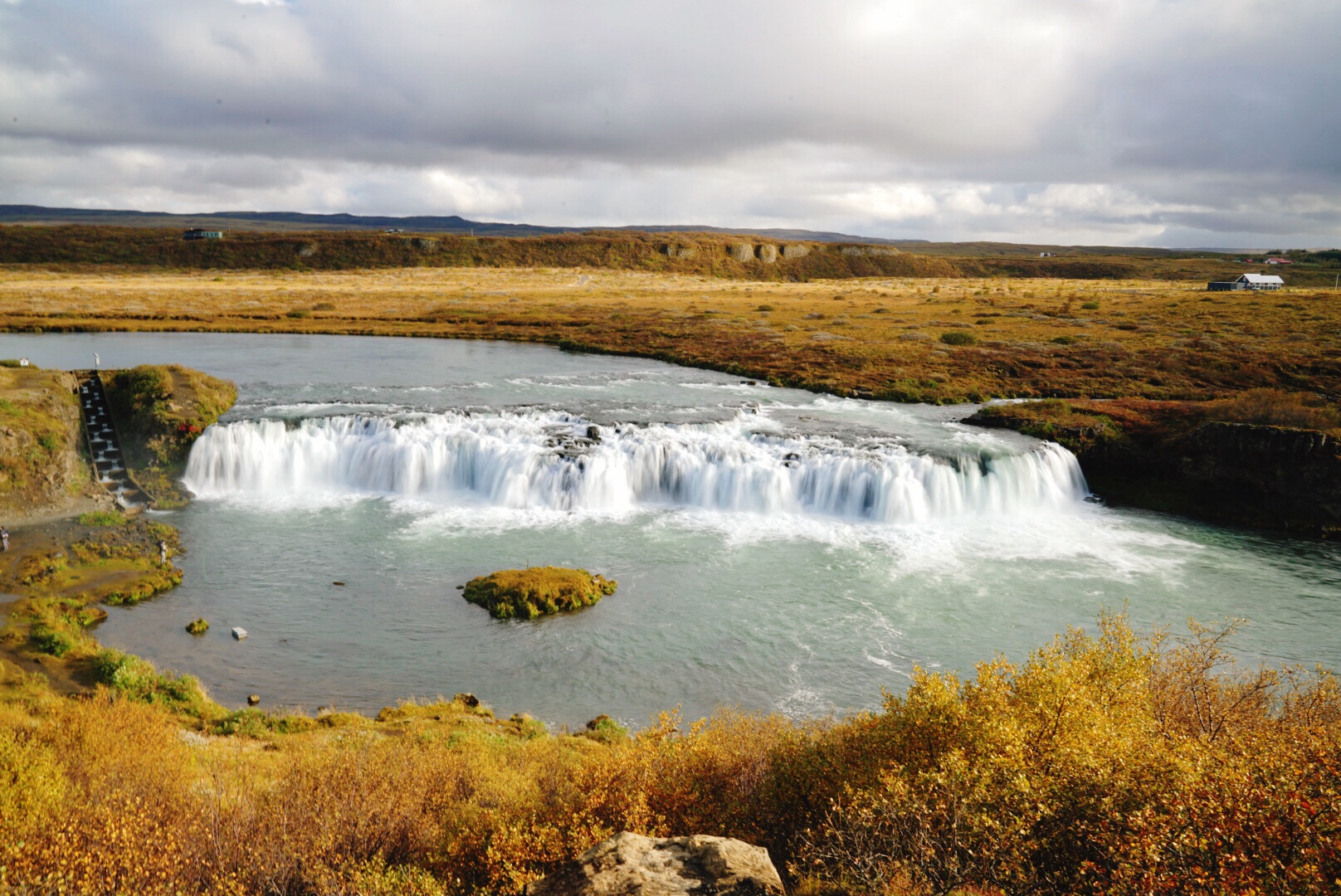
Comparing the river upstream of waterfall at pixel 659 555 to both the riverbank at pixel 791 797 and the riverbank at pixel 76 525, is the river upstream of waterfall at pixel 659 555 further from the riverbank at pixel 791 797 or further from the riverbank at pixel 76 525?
the riverbank at pixel 791 797

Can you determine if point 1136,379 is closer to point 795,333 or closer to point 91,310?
point 795,333

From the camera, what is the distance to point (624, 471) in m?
31.9

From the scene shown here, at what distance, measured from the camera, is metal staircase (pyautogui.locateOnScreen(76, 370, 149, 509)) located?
96.8ft

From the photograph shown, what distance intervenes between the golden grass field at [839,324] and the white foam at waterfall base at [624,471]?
48.1ft

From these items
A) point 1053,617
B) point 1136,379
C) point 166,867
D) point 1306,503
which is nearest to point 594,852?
point 166,867

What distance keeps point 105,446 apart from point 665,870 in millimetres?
35665

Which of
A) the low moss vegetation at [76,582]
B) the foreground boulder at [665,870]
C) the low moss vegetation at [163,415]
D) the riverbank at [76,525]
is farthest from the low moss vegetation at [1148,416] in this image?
the low moss vegetation at [163,415]

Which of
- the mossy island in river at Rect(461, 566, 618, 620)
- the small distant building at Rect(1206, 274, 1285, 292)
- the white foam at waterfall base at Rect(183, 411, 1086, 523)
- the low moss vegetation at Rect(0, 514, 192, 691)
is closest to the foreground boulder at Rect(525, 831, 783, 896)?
the mossy island in river at Rect(461, 566, 618, 620)

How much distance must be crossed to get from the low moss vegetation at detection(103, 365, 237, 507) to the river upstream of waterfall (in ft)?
3.46

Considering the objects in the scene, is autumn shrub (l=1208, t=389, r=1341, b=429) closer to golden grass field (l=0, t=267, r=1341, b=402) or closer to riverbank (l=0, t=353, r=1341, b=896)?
golden grass field (l=0, t=267, r=1341, b=402)

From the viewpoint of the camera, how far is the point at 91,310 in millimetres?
76438

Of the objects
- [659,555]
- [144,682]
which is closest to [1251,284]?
[659,555]

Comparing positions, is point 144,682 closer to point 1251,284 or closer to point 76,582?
point 76,582

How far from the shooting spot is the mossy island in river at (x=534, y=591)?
21.6m
